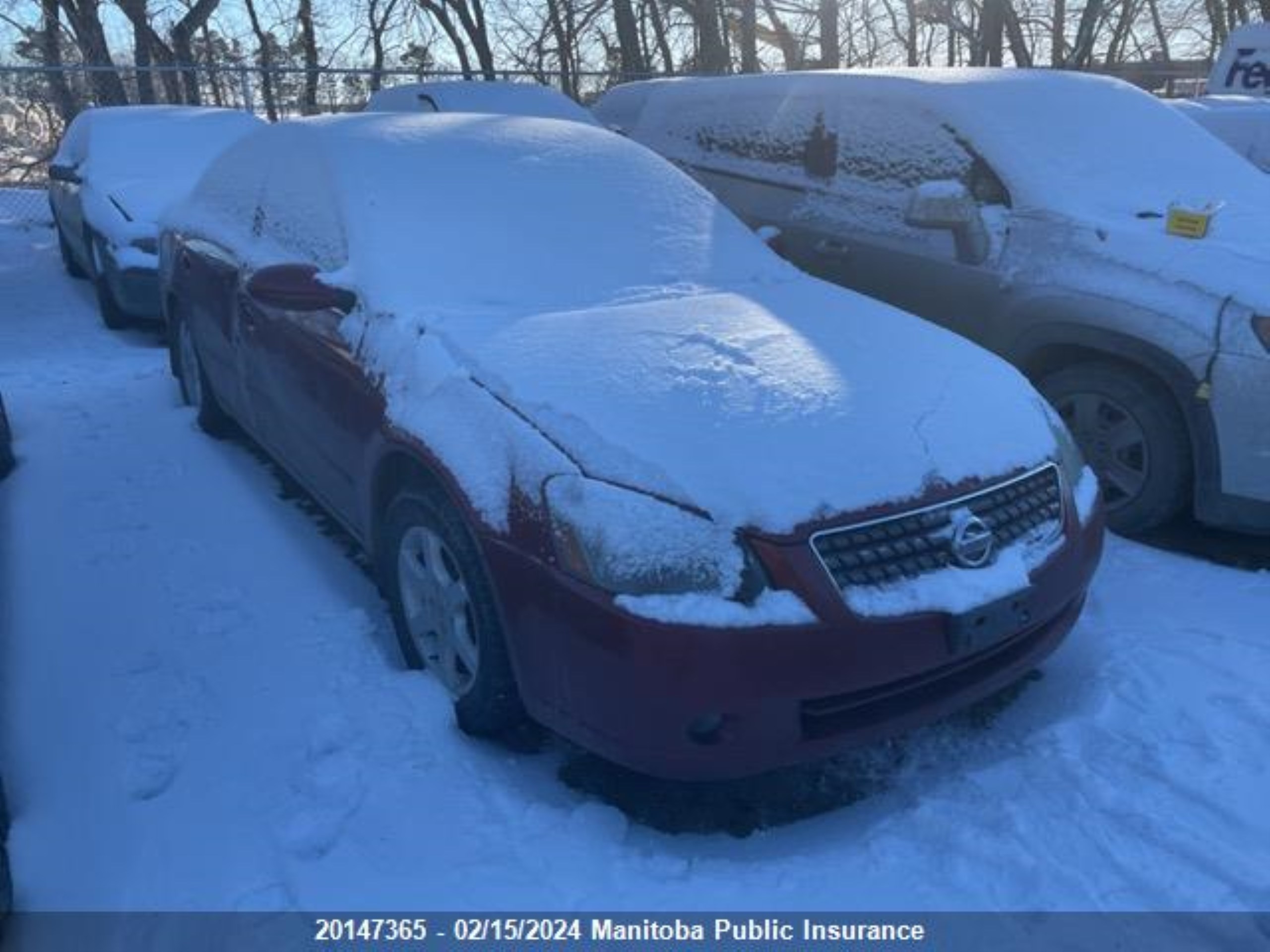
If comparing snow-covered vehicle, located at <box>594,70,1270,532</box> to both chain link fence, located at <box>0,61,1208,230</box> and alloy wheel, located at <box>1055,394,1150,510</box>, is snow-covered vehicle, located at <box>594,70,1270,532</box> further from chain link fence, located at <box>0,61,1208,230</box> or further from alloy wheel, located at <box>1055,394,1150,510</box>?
chain link fence, located at <box>0,61,1208,230</box>

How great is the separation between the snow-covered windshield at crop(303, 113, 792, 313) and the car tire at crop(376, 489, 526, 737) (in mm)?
678

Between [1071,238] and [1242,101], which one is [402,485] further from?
[1242,101]

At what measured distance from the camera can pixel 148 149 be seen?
343 inches

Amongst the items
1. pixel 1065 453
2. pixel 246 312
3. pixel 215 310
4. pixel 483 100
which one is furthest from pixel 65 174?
pixel 1065 453

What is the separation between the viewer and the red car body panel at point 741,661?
229cm

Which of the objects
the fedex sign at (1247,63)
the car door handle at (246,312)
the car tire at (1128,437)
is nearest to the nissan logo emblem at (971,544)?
the car tire at (1128,437)

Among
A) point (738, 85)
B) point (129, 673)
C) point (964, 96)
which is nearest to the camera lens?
point (129, 673)

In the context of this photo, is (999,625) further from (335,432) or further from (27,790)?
(27,790)

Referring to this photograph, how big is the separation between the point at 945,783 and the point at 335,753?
1.59m

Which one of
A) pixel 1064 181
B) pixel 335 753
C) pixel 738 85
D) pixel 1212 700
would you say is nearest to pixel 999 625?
pixel 1212 700

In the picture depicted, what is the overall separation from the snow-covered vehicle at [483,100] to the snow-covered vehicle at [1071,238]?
108 inches

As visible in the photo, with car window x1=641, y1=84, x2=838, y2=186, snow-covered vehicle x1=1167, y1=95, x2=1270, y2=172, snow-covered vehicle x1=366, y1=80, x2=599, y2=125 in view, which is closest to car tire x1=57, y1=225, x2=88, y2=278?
snow-covered vehicle x1=366, y1=80, x2=599, y2=125

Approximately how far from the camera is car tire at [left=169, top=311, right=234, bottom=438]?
502 cm

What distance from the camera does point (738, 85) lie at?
20.2 feet
